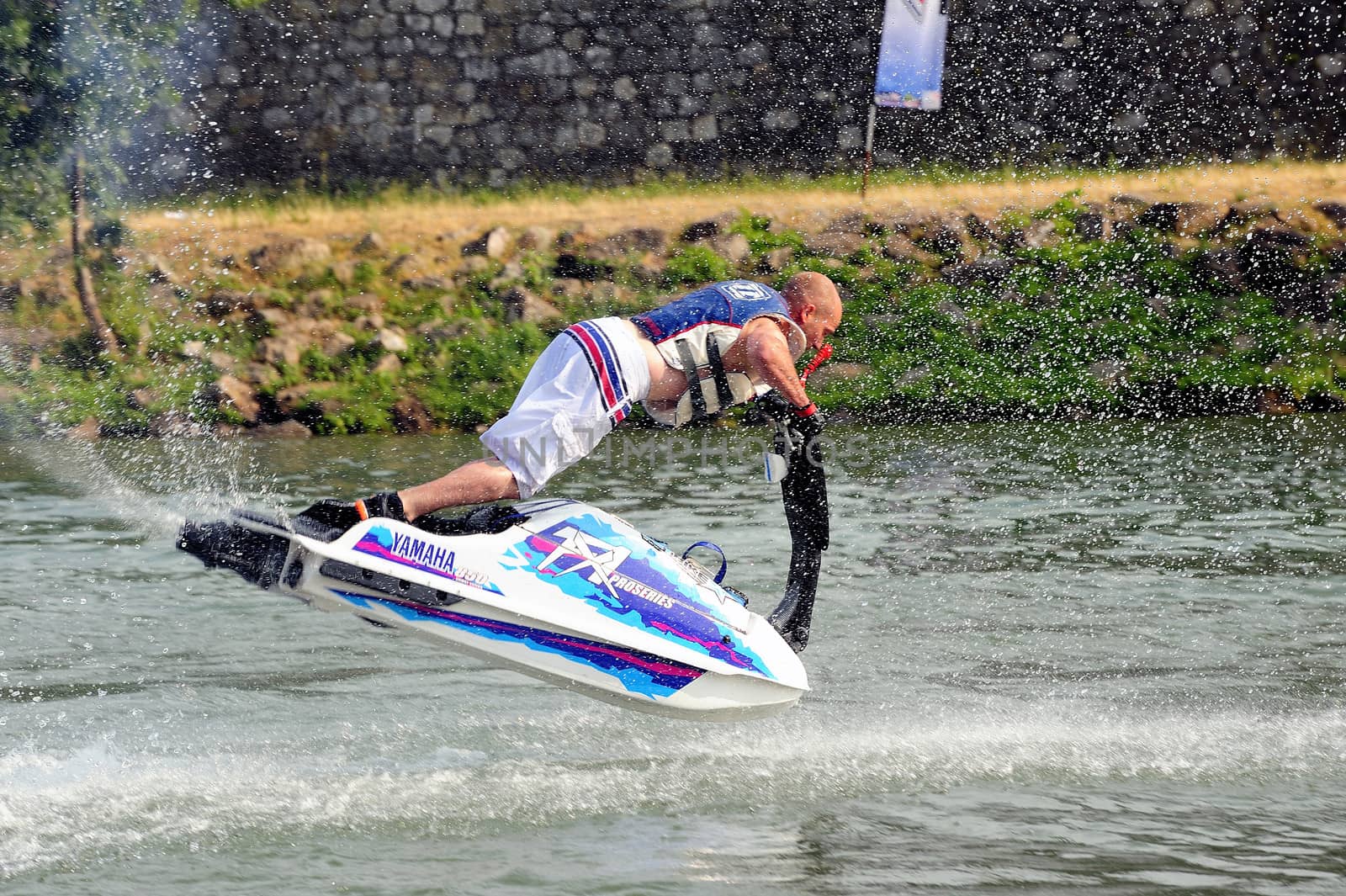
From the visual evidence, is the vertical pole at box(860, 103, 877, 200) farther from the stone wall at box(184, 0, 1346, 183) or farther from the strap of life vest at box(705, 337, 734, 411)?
the strap of life vest at box(705, 337, 734, 411)

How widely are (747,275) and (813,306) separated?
1059 cm

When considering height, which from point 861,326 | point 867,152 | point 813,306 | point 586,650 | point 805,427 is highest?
point 867,152

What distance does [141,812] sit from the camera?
5445 millimetres

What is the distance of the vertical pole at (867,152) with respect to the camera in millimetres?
19047

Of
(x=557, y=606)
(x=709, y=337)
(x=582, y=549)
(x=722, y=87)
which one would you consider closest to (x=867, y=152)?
(x=722, y=87)

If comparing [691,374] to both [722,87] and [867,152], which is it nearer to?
[867,152]

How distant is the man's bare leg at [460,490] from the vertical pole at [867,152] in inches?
518

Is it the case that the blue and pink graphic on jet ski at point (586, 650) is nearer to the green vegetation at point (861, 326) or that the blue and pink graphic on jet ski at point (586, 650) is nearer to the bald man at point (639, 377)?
the bald man at point (639, 377)

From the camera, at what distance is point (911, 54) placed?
1906cm

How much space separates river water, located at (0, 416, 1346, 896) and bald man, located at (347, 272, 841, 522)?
996 millimetres

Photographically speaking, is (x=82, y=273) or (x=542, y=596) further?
(x=82, y=273)

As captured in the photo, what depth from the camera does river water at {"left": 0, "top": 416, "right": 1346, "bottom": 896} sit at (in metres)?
5.07

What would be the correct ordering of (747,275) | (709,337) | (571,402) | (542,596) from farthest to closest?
(747,275) < (709,337) < (571,402) < (542,596)

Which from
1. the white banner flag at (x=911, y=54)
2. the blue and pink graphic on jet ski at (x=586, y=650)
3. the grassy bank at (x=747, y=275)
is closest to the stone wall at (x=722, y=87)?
the white banner flag at (x=911, y=54)
